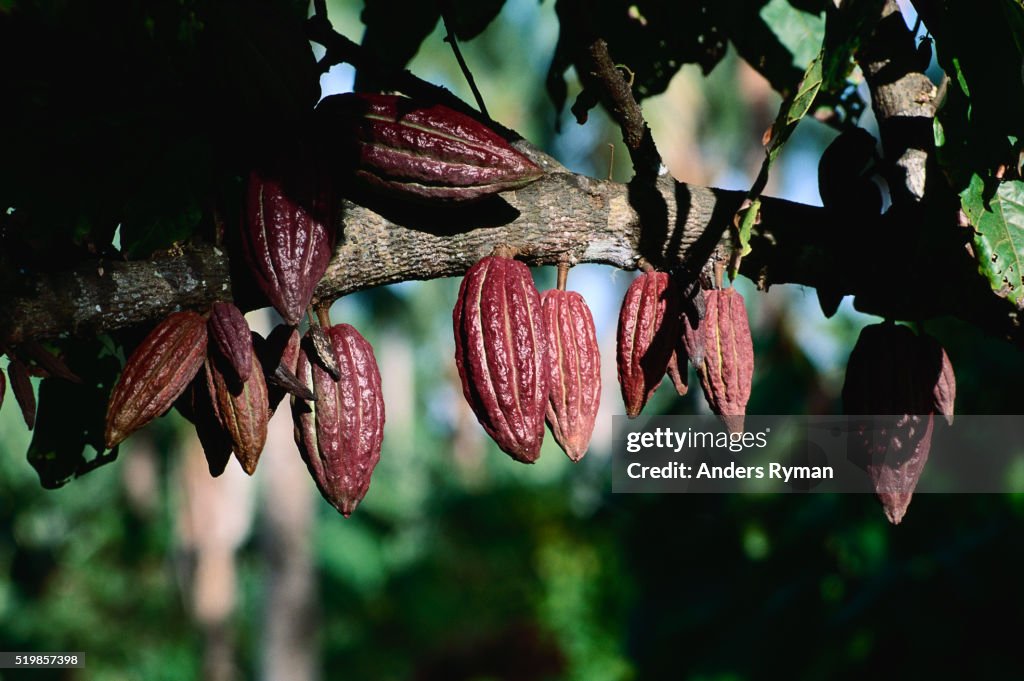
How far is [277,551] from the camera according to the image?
7891 millimetres

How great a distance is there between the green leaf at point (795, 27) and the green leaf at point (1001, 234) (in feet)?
2.03

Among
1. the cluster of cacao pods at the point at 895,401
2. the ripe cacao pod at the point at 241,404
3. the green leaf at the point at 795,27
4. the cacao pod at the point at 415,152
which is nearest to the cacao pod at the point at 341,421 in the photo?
the ripe cacao pod at the point at 241,404

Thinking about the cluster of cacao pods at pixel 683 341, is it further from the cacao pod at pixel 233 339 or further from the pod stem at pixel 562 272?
the cacao pod at pixel 233 339

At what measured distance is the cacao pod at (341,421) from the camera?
1.14 meters

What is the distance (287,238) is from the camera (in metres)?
1.05

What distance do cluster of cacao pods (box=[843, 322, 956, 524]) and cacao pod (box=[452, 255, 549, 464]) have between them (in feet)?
1.49

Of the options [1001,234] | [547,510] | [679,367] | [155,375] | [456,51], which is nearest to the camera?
[155,375]

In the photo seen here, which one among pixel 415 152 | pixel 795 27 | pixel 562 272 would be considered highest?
pixel 795 27

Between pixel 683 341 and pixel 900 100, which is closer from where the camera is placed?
pixel 683 341

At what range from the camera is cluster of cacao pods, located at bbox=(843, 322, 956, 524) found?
1.28 m

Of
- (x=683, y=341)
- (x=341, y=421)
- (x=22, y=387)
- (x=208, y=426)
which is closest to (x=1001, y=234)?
(x=683, y=341)

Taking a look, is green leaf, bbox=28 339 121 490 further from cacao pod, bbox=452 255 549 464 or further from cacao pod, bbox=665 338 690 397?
cacao pod, bbox=665 338 690 397

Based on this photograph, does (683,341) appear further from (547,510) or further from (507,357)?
(547,510)

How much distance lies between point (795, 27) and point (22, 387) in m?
1.35
